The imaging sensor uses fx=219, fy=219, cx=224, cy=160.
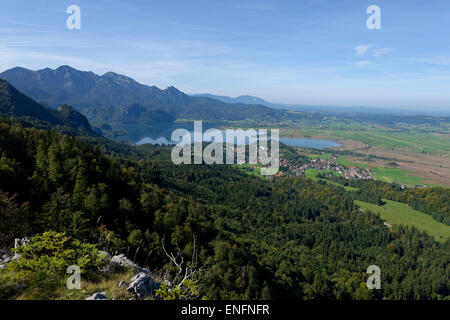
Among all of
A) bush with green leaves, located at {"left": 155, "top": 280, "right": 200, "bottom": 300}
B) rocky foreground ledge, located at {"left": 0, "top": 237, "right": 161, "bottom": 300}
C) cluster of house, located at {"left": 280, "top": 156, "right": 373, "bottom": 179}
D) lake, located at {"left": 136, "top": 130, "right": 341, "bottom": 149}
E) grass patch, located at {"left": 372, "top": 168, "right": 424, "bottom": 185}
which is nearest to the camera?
bush with green leaves, located at {"left": 155, "top": 280, "right": 200, "bottom": 300}

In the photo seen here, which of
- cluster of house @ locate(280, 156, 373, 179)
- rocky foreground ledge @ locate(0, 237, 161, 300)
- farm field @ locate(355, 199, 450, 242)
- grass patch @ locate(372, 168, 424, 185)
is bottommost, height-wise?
farm field @ locate(355, 199, 450, 242)

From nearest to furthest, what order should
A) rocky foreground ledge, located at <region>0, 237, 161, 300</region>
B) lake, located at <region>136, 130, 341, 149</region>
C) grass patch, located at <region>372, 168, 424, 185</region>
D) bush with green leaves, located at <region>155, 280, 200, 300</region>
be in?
1. bush with green leaves, located at <region>155, 280, 200, 300</region>
2. rocky foreground ledge, located at <region>0, 237, 161, 300</region>
3. grass patch, located at <region>372, 168, 424, 185</region>
4. lake, located at <region>136, 130, 341, 149</region>

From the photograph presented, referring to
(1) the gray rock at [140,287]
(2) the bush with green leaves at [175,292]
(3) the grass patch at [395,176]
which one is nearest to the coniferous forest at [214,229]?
(2) the bush with green leaves at [175,292]

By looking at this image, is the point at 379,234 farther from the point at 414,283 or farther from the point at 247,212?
the point at 247,212

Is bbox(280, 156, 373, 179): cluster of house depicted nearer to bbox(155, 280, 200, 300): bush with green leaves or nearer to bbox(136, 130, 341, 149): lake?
bbox(136, 130, 341, 149): lake

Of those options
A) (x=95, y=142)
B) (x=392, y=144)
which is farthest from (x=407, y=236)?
(x=392, y=144)

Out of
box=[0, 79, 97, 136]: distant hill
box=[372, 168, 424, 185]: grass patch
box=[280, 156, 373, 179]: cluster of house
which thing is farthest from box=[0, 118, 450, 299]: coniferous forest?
box=[0, 79, 97, 136]: distant hill

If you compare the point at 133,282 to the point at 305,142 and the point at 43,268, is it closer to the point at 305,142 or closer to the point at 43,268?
the point at 43,268
